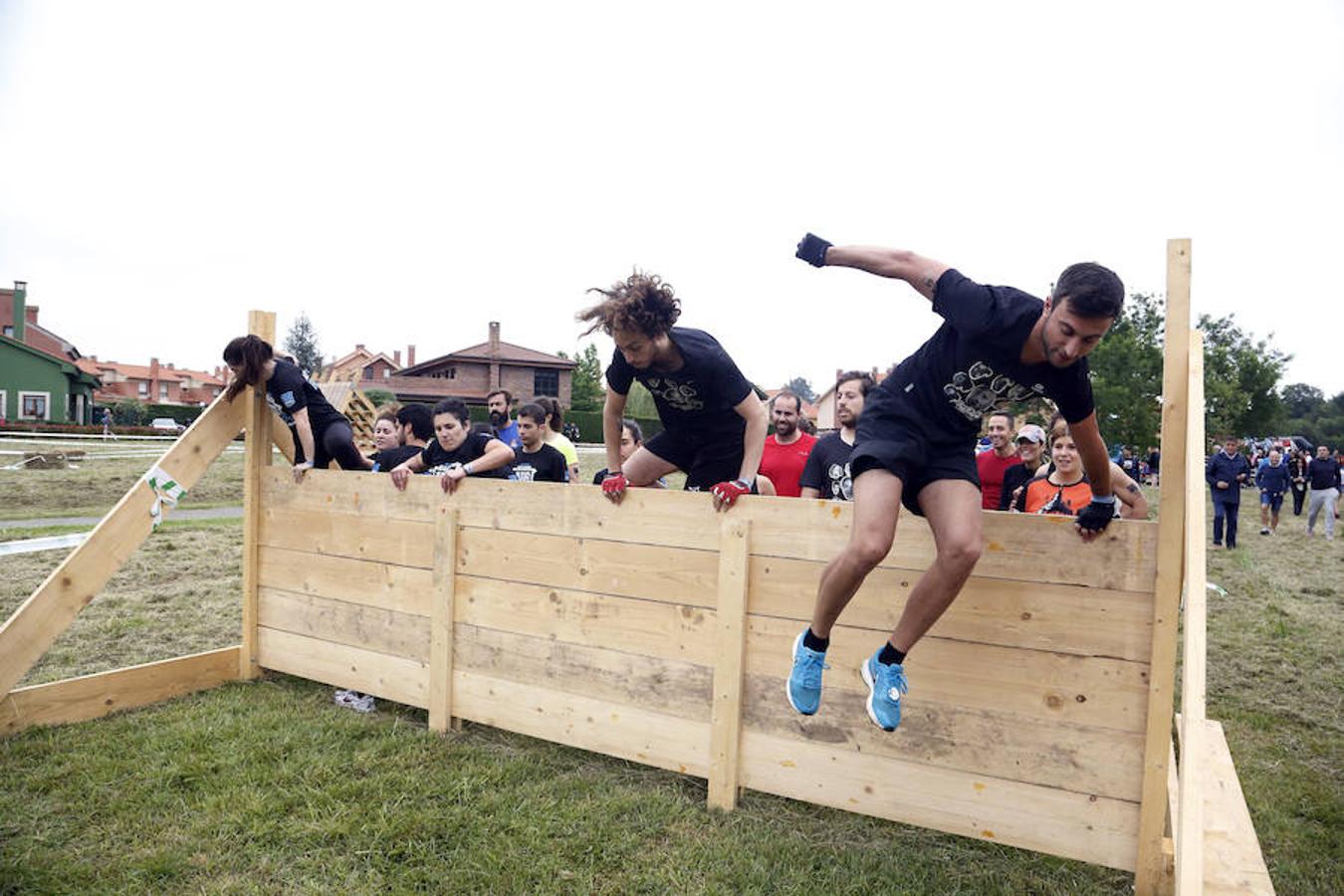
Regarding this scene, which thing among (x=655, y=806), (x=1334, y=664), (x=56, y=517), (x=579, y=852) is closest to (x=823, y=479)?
(x=655, y=806)

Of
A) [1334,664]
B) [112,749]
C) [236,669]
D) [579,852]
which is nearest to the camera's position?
[579,852]

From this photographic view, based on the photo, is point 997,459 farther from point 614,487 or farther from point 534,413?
point 614,487

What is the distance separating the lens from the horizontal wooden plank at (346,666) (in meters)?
4.73

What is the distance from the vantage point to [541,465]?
6.57m

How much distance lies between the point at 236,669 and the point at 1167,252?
221 inches

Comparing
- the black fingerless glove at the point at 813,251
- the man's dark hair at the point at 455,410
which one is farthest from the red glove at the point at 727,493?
the man's dark hair at the point at 455,410

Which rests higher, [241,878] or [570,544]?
[570,544]

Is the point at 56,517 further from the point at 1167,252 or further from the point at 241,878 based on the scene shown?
the point at 1167,252

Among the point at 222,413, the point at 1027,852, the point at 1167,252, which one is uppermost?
the point at 1167,252

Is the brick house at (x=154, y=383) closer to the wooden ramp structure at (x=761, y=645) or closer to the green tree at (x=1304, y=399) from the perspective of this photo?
the wooden ramp structure at (x=761, y=645)

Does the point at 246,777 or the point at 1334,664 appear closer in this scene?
the point at 246,777

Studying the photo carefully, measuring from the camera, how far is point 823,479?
552cm

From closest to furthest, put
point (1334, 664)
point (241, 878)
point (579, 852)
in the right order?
1. point (241, 878)
2. point (579, 852)
3. point (1334, 664)

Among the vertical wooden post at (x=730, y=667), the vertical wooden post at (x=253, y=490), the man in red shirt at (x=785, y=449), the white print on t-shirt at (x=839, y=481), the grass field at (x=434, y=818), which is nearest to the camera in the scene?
the grass field at (x=434, y=818)
